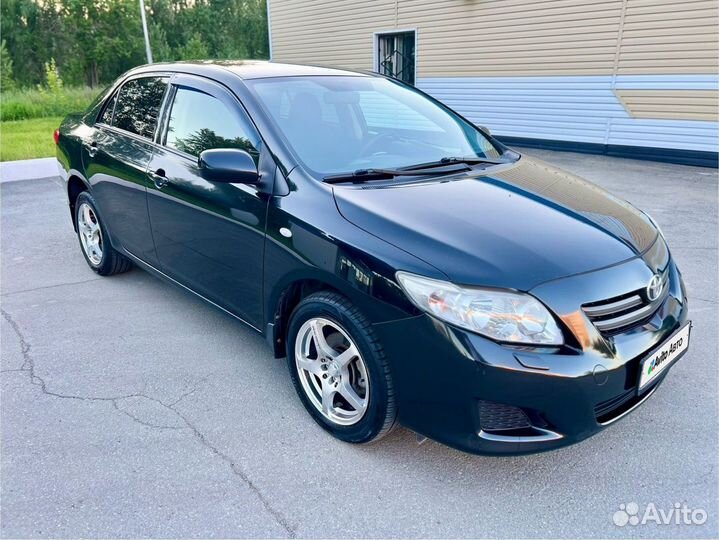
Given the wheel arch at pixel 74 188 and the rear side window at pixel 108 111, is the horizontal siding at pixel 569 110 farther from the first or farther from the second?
the wheel arch at pixel 74 188

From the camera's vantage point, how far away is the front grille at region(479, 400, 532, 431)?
7.09 feet

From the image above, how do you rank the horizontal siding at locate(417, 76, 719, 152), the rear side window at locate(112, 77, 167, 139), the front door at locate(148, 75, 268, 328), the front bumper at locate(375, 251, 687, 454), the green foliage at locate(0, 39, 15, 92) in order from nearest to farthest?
the front bumper at locate(375, 251, 687, 454) → the front door at locate(148, 75, 268, 328) → the rear side window at locate(112, 77, 167, 139) → the horizontal siding at locate(417, 76, 719, 152) → the green foliage at locate(0, 39, 15, 92)

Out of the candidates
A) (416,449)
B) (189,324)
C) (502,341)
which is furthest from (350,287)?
(189,324)

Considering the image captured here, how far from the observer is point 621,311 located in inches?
90.5

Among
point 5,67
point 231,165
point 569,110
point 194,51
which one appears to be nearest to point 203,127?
point 231,165

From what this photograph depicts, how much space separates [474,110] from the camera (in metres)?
12.7

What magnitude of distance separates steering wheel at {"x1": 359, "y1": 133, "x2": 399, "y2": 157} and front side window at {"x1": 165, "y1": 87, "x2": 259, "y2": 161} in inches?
23.2

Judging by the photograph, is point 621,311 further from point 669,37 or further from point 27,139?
point 27,139

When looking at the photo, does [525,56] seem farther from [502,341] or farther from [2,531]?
[2,531]

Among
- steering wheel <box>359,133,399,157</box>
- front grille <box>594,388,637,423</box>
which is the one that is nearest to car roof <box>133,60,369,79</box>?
steering wheel <box>359,133,399,157</box>

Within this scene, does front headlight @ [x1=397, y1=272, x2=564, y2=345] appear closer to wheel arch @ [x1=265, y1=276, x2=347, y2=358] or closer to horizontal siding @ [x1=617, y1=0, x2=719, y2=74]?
wheel arch @ [x1=265, y1=276, x2=347, y2=358]

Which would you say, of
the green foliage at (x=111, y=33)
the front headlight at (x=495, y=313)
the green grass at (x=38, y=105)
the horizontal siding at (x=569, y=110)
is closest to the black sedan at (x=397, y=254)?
the front headlight at (x=495, y=313)

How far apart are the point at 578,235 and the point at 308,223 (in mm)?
1208

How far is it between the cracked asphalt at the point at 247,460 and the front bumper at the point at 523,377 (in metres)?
0.34
